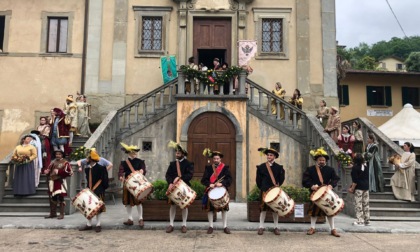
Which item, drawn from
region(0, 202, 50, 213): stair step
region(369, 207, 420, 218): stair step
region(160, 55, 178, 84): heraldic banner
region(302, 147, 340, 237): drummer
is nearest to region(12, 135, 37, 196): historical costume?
region(0, 202, 50, 213): stair step

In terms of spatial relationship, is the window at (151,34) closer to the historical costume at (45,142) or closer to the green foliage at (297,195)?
the historical costume at (45,142)

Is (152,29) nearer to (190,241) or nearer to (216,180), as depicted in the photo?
(216,180)

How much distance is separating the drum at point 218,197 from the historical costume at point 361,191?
3533 millimetres

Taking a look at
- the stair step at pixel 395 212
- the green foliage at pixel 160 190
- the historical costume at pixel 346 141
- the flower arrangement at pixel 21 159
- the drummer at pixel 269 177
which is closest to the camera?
the drummer at pixel 269 177

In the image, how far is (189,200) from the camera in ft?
28.0

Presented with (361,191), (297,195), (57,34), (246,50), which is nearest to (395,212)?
(361,191)

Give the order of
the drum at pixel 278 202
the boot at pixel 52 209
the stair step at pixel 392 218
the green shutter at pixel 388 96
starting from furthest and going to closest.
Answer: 1. the green shutter at pixel 388 96
2. the stair step at pixel 392 218
3. the boot at pixel 52 209
4. the drum at pixel 278 202

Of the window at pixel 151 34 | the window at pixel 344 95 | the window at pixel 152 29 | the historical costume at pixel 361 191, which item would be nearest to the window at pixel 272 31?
the window at pixel 152 29

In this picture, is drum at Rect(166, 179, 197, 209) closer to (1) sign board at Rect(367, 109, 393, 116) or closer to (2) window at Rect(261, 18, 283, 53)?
(2) window at Rect(261, 18, 283, 53)

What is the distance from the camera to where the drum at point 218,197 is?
840 cm

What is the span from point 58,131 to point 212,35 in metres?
8.22

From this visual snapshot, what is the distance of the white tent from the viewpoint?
17000 mm

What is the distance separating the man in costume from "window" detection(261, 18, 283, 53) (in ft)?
34.5

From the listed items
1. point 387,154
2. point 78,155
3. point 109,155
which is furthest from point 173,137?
point 387,154
